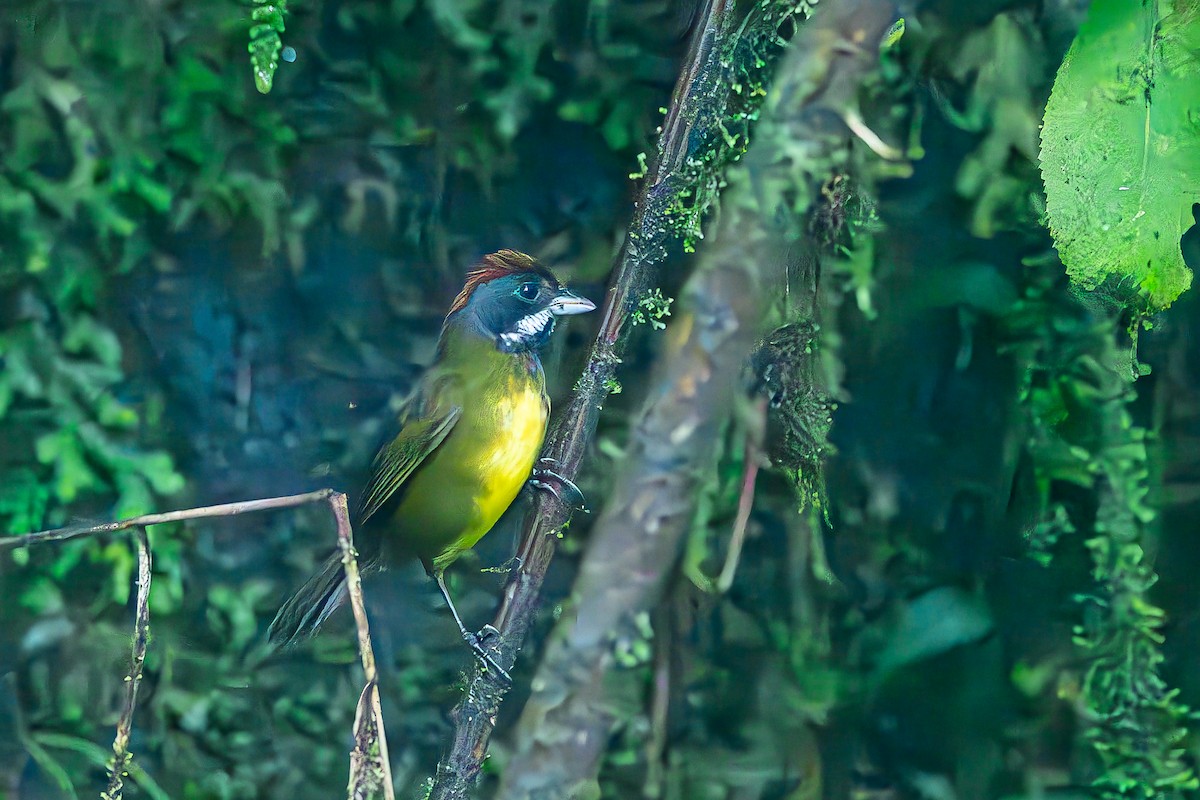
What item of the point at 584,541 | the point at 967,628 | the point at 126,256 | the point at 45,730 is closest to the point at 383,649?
the point at 584,541

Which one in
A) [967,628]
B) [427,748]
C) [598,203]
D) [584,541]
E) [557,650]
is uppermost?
[598,203]

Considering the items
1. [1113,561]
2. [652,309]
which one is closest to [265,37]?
[652,309]

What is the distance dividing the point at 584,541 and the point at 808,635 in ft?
0.82

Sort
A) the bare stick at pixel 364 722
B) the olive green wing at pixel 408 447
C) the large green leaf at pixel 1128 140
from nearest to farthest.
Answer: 1. the bare stick at pixel 364 722
2. the large green leaf at pixel 1128 140
3. the olive green wing at pixel 408 447

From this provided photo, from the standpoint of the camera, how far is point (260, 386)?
917 mm

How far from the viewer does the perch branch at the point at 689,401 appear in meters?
0.92

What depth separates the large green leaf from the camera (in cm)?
79

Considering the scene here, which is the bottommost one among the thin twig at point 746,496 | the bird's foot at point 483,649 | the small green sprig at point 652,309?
the bird's foot at point 483,649

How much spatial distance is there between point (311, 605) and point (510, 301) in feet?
1.12

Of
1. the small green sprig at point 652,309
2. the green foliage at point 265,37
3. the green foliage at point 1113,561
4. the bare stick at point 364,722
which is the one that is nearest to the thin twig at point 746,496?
the small green sprig at point 652,309

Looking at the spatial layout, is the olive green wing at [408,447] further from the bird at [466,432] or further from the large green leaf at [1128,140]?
the large green leaf at [1128,140]

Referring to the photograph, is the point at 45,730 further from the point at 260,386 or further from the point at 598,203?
the point at 598,203

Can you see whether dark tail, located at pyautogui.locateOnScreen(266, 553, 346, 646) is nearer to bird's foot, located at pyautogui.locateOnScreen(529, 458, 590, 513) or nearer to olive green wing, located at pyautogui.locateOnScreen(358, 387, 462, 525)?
olive green wing, located at pyautogui.locateOnScreen(358, 387, 462, 525)

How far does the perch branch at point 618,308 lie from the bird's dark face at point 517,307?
53mm
